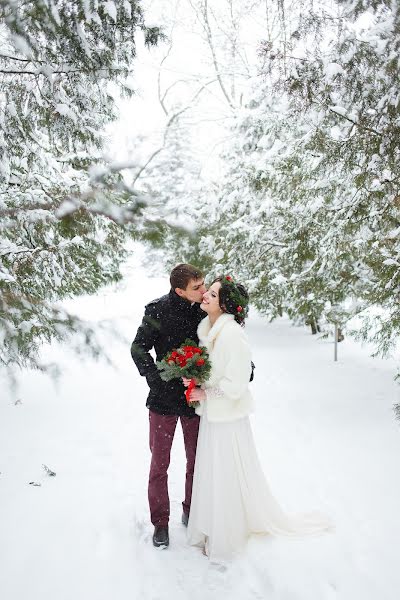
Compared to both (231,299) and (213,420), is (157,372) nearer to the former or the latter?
(213,420)

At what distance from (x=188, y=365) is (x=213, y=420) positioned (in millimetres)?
465

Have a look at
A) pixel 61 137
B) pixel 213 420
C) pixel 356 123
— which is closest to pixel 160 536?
pixel 213 420

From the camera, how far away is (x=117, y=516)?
4.18 metres

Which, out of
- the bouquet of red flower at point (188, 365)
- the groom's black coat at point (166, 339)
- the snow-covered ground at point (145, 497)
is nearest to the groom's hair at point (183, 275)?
the groom's black coat at point (166, 339)

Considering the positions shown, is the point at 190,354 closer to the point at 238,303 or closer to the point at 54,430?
the point at 238,303

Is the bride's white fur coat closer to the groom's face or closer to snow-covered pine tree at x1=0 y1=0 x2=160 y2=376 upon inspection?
the groom's face

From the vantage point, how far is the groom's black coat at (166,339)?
3.58m

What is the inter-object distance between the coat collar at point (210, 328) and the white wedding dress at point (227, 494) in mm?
581

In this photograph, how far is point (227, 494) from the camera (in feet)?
11.3

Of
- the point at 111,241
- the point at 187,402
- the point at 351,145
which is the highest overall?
the point at 351,145

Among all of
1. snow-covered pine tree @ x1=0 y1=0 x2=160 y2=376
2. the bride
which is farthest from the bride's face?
snow-covered pine tree @ x1=0 y1=0 x2=160 y2=376

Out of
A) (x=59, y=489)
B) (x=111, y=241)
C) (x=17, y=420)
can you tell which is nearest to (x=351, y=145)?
(x=111, y=241)

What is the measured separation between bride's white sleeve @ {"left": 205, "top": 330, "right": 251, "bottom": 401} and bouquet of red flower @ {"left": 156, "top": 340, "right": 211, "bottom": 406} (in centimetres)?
15

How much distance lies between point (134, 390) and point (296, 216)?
466cm
